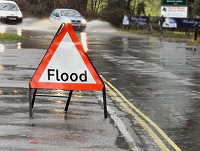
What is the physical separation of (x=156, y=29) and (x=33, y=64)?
34.3 meters

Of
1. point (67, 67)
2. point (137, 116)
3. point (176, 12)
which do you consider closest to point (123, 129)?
point (137, 116)

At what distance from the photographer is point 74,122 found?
9633mm

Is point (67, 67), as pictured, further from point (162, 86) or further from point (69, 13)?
point (69, 13)

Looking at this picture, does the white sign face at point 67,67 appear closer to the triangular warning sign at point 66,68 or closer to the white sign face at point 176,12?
the triangular warning sign at point 66,68

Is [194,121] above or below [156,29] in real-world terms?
above

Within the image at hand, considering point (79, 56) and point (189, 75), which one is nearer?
point (79, 56)

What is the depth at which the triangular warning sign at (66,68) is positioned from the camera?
980cm

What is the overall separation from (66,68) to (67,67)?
0.10 feet

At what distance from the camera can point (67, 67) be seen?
32.2ft

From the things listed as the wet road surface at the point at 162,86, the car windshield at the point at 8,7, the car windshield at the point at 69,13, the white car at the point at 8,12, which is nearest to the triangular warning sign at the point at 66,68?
the wet road surface at the point at 162,86

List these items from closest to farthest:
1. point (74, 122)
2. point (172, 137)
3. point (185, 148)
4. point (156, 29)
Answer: point (185, 148)
point (172, 137)
point (74, 122)
point (156, 29)

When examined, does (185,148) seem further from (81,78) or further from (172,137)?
(81,78)

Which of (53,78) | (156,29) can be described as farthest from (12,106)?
(156,29)

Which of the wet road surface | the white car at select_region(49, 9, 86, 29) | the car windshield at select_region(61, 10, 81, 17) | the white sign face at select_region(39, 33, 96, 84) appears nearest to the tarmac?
the wet road surface
